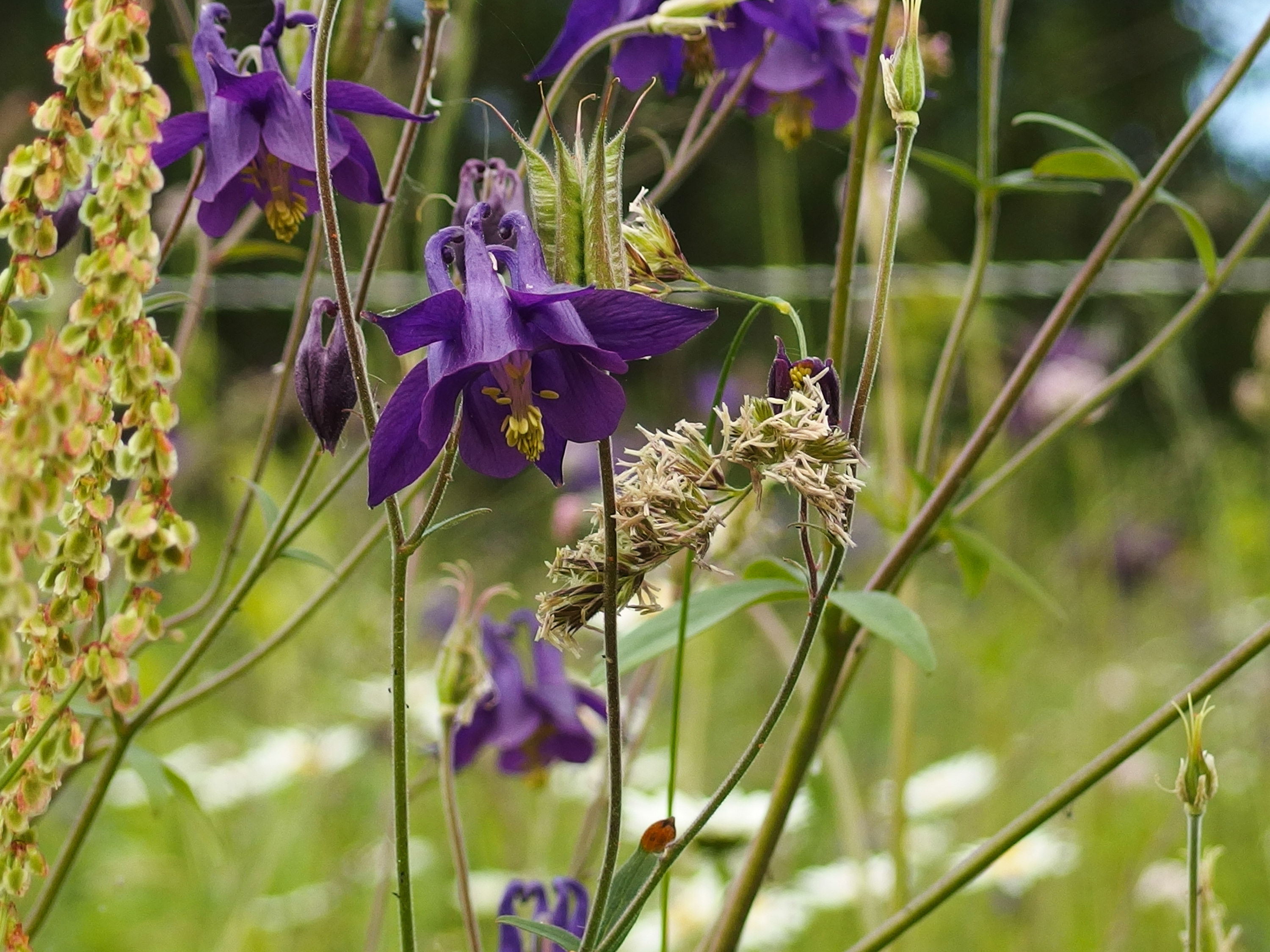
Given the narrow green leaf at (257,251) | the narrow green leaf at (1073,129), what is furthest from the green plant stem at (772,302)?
the narrow green leaf at (257,251)

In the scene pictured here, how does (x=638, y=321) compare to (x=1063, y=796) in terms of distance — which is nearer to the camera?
(x=638, y=321)

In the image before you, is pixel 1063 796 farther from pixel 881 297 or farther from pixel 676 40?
pixel 676 40

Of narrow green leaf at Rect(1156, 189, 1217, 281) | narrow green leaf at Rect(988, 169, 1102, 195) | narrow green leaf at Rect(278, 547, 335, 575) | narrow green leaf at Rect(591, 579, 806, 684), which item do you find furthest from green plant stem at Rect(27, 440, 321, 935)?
narrow green leaf at Rect(1156, 189, 1217, 281)

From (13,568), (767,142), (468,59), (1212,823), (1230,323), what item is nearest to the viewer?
(13,568)

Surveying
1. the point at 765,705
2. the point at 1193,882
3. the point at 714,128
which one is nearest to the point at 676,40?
the point at 714,128

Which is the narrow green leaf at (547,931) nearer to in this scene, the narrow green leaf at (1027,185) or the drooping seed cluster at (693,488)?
the drooping seed cluster at (693,488)

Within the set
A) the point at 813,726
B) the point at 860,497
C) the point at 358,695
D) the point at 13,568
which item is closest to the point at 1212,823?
the point at 358,695

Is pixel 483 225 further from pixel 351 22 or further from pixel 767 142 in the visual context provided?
pixel 767 142
